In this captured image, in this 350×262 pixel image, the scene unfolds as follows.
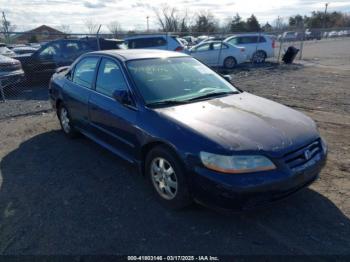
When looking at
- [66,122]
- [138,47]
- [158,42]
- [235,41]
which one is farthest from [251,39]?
[66,122]

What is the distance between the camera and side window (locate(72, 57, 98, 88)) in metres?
4.59

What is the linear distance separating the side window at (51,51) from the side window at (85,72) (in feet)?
22.2

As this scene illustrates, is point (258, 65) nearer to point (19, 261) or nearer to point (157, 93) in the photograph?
point (157, 93)

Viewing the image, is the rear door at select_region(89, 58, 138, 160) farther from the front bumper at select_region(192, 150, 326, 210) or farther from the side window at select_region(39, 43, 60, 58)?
the side window at select_region(39, 43, 60, 58)

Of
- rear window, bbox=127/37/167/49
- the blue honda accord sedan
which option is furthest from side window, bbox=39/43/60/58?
the blue honda accord sedan

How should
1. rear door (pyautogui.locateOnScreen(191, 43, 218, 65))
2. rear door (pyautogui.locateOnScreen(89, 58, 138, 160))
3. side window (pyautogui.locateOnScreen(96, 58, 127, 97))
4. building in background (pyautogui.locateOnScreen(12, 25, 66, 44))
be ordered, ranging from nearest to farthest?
1. rear door (pyautogui.locateOnScreen(89, 58, 138, 160))
2. side window (pyautogui.locateOnScreen(96, 58, 127, 97))
3. building in background (pyautogui.locateOnScreen(12, 25, 66, 44))
4. rear door (pyautogui.locateOnScreen(191, 43, 218, 65))

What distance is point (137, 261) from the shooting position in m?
2.62

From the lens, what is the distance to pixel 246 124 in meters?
3.09

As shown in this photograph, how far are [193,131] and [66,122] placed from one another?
3.40m

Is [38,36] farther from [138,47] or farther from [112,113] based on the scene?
[112,113]

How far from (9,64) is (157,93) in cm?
753

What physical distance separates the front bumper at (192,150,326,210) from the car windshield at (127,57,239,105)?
1199 mm

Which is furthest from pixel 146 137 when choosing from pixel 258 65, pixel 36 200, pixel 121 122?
pixel 258 65

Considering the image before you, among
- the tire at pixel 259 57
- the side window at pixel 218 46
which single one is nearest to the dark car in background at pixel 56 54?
the side window at pixel 218 46
